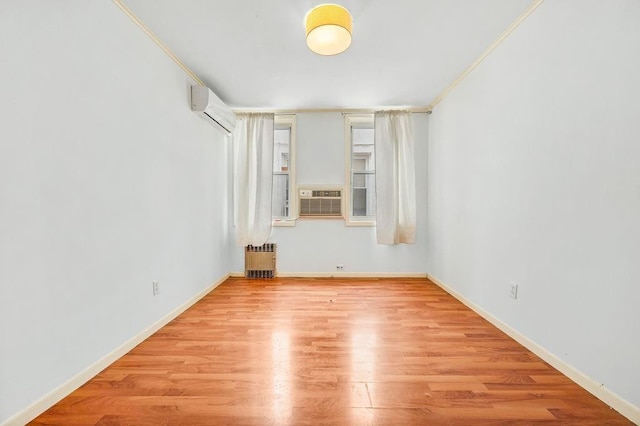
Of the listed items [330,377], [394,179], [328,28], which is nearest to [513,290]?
[330,377]

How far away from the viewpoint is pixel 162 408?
4.39 feet

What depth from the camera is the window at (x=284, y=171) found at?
12.8 feet

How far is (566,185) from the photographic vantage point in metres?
1.62

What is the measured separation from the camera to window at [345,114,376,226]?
3891 millimetres

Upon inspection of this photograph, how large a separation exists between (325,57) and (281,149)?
6.24ft

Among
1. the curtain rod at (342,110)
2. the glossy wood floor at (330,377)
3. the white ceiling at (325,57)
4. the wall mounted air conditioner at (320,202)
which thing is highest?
the curtain rod at (342,110)

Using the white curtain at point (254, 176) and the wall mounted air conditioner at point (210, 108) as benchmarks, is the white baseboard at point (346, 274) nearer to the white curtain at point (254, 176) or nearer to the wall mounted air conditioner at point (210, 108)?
the white curtain at point (254, 176)

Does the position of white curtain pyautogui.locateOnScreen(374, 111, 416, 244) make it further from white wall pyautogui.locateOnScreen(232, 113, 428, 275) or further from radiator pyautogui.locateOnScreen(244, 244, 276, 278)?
radiator pyautogui.locateOnScreen(244, 244, 276, 278)

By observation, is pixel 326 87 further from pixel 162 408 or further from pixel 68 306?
pixel 162 408

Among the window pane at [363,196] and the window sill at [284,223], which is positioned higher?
the window pane at [363,196]

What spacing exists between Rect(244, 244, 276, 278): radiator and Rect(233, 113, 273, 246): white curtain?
6.2 inches

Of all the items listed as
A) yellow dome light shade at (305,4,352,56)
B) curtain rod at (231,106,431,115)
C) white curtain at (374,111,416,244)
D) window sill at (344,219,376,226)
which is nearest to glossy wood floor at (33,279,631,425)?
white curtain at (374,111,416,244)

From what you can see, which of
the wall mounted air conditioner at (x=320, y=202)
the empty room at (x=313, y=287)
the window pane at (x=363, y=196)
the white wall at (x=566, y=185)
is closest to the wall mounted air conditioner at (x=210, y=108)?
the empty room at (x=313, y=287)

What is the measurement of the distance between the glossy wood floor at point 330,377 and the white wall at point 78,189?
1.00 feet
